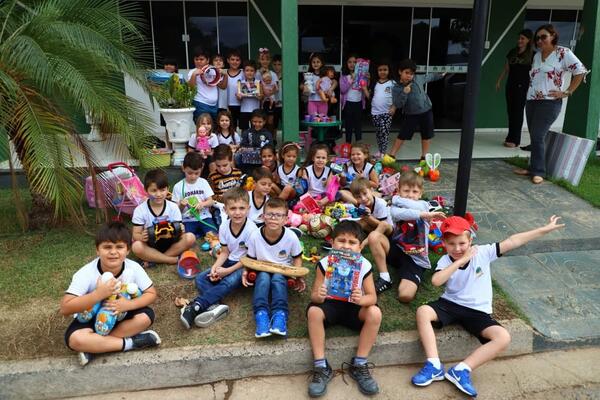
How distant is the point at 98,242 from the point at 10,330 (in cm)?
100

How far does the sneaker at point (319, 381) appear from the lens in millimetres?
3006

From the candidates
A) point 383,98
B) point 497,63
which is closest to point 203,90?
point 383,98

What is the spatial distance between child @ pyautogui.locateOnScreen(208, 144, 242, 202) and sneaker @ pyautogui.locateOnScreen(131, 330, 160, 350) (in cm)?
229

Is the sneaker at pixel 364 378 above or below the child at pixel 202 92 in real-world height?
below

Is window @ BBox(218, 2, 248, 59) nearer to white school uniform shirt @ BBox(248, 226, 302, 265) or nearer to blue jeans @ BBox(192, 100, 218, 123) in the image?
blue jeans @ BBox(192, 100, 218, 123)

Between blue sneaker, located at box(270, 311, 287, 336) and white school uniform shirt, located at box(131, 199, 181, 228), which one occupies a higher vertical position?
white school uniform shirt, located at box(131, 199, 181, 228)

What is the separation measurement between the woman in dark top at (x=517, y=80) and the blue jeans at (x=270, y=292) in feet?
19.4

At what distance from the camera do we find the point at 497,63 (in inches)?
376

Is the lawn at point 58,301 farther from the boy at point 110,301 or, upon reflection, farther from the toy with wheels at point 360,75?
the toy with wheels at point 360,75

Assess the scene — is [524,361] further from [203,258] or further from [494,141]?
[494,141]

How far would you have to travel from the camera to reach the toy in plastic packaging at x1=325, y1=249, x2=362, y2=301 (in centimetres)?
318

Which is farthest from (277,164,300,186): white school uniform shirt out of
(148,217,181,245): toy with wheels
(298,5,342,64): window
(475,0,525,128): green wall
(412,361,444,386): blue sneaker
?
(475,0,525,128): green wall

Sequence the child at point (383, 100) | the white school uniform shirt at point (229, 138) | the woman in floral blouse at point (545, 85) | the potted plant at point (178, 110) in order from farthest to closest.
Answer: the child at point (383, 100) → the potted plant at point (178, 110) → the white school uniform shirt at point (229, 138) → the woman in floral blouse at point (545, 85)

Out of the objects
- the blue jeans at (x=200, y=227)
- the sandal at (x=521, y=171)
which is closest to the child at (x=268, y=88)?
the blue jeans at (x=200, y=227)
